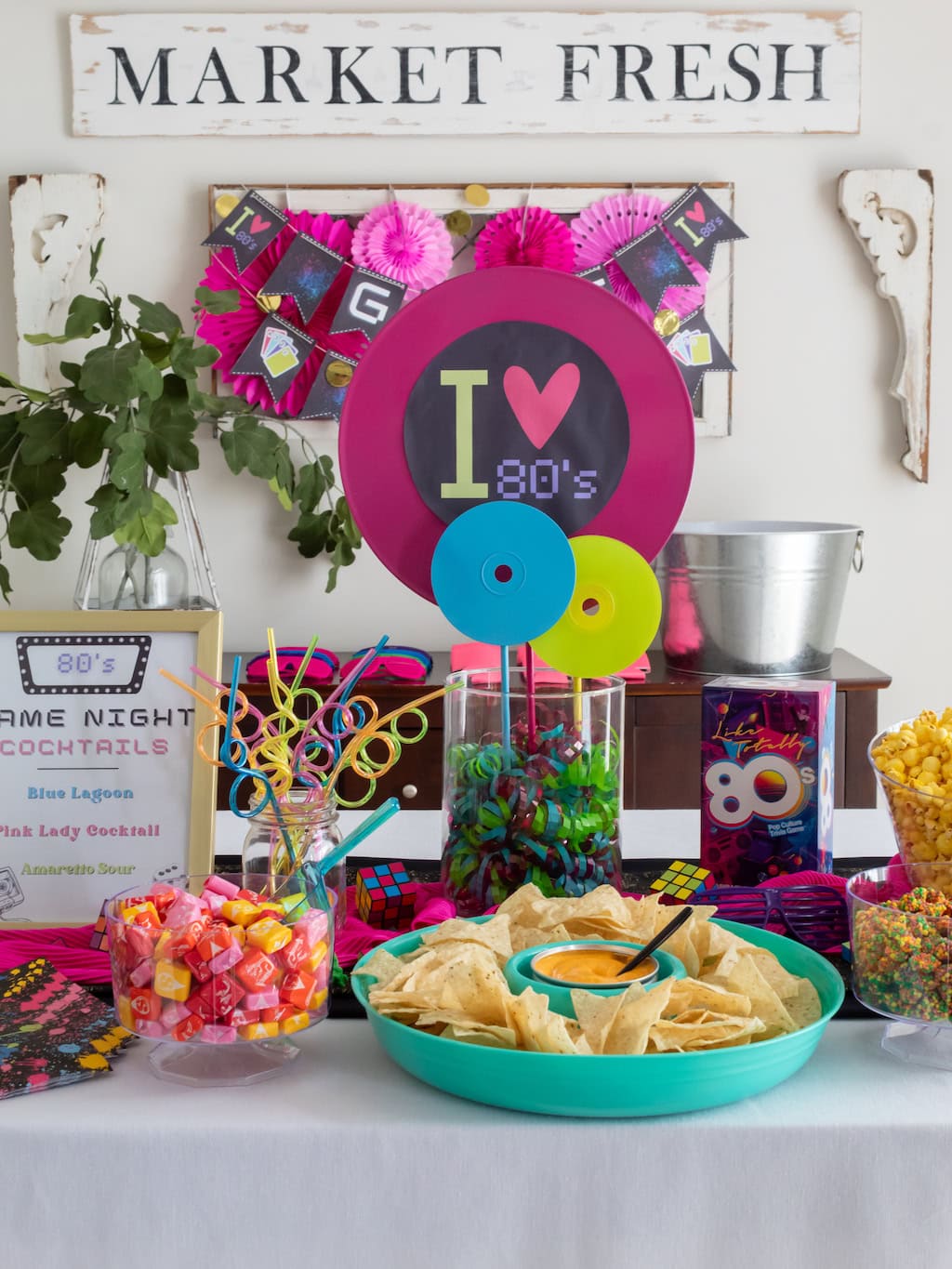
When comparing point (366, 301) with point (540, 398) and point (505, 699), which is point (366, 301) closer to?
point (540, 398)

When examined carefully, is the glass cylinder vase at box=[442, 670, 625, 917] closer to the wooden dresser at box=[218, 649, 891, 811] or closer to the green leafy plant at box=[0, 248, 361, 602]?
the green leafy plant at box=[0, 248, 361, 602]

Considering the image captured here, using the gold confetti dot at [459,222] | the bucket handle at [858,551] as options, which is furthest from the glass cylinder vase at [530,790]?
the gold confetti dot at [459,222]

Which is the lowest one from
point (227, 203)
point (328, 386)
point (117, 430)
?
point (117, 430)

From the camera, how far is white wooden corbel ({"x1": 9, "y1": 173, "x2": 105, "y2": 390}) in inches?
103

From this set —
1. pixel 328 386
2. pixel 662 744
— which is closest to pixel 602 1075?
pixel 662 744

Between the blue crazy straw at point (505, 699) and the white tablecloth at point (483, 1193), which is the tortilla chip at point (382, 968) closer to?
the white tablecloth at point (483, 1193)

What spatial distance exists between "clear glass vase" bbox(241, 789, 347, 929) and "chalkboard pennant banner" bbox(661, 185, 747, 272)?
6.55 feet

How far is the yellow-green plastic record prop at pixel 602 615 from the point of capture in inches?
39.6

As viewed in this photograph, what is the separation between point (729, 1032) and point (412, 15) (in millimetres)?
2423

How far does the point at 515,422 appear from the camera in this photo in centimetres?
109

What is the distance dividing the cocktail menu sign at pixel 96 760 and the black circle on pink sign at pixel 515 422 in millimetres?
244

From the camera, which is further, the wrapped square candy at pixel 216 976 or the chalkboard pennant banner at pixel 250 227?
the chalkboard pennant banner at pixel 250 227

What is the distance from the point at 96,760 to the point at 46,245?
1904 millimetres

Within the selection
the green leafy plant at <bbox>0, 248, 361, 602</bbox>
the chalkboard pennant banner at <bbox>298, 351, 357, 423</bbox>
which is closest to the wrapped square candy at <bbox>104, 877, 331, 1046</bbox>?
the green leafy plant at <bbox>0, 248, 361, 602</bbox>
